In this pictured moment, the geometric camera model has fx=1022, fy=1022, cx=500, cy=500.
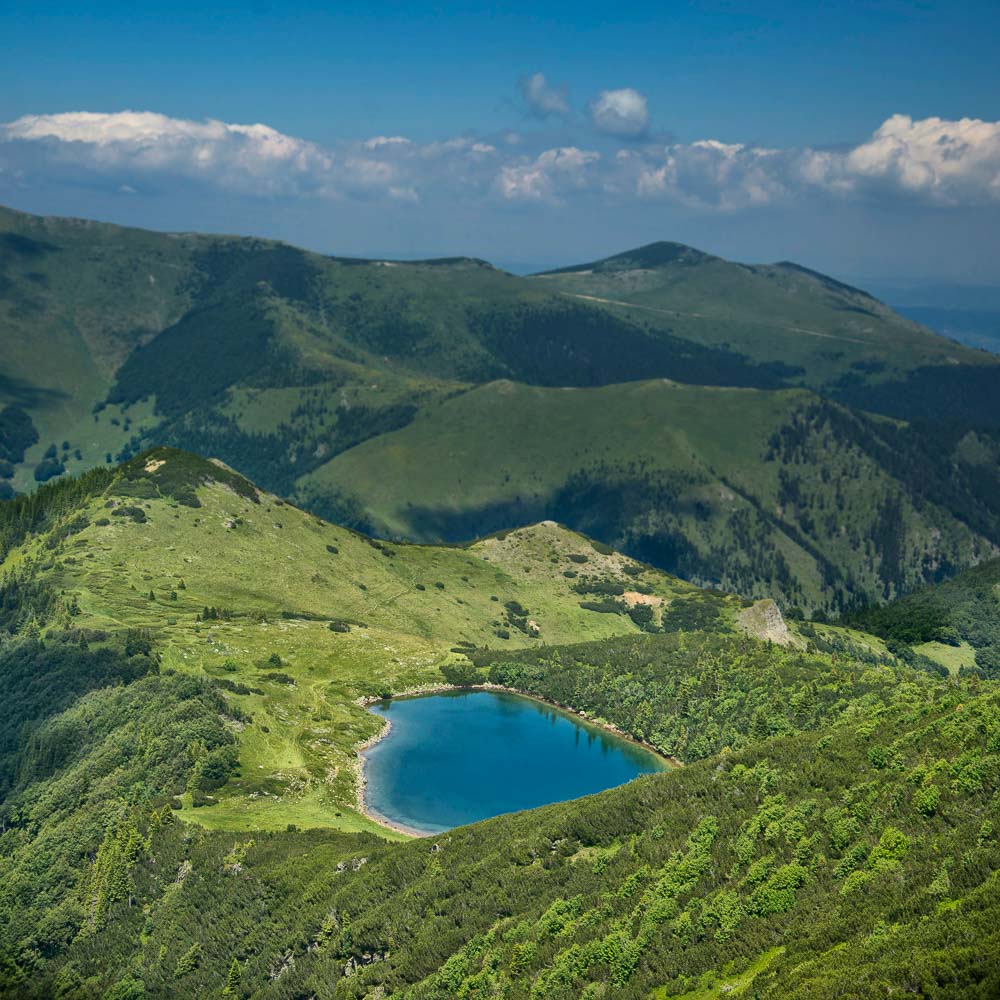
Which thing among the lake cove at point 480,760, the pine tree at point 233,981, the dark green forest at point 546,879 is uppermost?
the dark green forest at point 546,879

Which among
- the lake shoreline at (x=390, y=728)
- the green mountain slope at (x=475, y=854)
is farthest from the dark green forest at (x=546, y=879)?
the lake shoreline at (x=390, y=728)

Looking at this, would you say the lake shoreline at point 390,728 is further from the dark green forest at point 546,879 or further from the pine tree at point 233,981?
the pine tree at point 233,981

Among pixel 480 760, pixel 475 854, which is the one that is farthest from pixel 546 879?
pixel 480 760

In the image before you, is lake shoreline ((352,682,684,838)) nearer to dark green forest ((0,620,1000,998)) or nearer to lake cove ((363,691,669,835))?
lake cove ((363,691,669,835))

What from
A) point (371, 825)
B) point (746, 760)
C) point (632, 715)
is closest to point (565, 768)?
point (632, 715)

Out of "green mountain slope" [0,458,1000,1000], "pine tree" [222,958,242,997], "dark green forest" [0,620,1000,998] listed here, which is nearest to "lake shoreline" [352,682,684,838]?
"green mountain slope" [0,458,1000,1000]

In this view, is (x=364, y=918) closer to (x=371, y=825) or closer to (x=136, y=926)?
(x=136, y=926)
